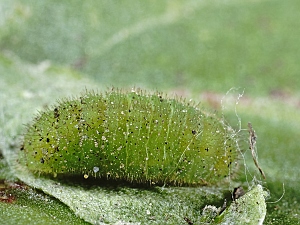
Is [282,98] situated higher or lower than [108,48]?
lower

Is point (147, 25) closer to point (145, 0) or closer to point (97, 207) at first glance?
point (145, 0)

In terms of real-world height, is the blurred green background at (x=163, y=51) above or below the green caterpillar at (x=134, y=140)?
above

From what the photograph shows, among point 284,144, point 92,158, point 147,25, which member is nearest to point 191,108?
point 92,158

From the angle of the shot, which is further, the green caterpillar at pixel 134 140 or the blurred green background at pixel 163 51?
the blurred green background at pixel 163 51

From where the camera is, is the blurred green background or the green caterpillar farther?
the blurred green background

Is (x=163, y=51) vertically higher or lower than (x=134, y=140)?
higher
